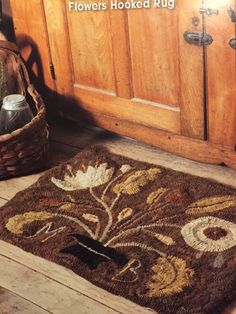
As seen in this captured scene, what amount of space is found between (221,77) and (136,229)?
567 millimetres

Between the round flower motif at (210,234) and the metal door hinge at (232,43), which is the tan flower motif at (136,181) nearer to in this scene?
the round flower motif at (210,234)

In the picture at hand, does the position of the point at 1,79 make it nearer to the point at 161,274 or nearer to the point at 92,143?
the point at 92,143

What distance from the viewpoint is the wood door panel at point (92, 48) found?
7.57 ft

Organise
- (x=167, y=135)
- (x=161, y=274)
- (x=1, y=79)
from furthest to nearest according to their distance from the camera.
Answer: (x=1, y=79) → (x=167, y=135) → (x=161, y=274)

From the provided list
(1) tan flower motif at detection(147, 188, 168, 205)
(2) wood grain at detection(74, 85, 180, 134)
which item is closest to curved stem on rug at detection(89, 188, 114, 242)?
(1) tan flower motif at detection(147, 188, 168, 205)

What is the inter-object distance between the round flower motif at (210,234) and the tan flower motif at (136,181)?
288mm

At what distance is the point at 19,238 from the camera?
1.98m

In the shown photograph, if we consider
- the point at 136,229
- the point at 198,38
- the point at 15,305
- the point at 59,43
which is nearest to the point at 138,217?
the point at 136,229

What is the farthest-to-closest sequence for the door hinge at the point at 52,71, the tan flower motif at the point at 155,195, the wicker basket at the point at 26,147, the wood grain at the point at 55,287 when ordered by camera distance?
the door hinge at the point at 52,71 → the wicker basket at the point at 26,147 → the tan flower motif at the point at 155,195 → the wood grain at the point at 55,287

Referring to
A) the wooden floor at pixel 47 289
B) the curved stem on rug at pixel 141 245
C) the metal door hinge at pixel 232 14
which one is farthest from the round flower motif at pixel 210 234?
the metal door hinge at pixel 232 14

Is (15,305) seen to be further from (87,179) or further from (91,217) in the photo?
(87,179)

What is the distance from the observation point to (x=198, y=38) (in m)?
2.03

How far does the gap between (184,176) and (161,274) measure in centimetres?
54

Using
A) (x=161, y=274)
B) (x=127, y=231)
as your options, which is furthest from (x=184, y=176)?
(x=161, y=274)
